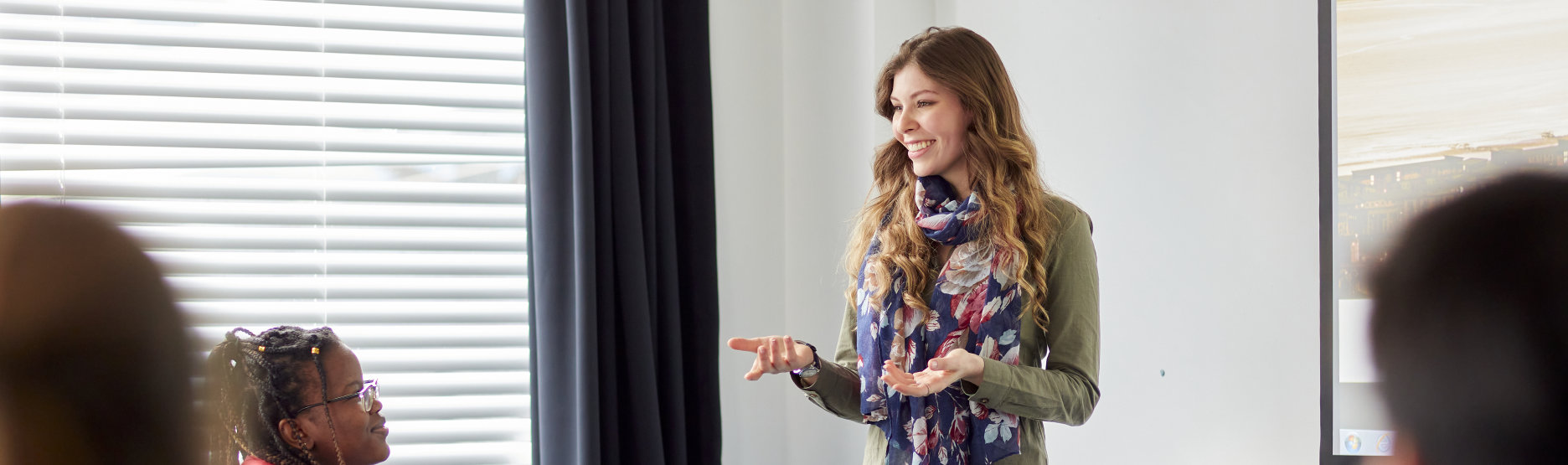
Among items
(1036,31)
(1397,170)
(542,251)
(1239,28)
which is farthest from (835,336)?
(1397,170)

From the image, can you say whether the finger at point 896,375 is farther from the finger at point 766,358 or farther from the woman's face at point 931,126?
the woman's face at point 931,126

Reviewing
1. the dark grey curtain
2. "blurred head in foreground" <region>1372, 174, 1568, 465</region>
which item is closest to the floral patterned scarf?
"blurred head in foreground" <region>1372, 174, 1568, 465</region>

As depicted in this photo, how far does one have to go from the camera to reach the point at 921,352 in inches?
54.4

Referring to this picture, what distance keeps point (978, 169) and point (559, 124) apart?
1.41m

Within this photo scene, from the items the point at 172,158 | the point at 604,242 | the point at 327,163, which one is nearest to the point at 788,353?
the point at 604,242

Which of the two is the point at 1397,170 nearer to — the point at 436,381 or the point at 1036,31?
the point at 1036,31

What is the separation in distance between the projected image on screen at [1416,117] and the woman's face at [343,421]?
138cm

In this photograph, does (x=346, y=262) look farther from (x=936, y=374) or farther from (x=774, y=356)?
(x=936, y=374)

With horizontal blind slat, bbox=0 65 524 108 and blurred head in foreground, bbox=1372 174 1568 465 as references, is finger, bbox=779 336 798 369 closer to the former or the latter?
blurred head in foreground, bbox=1372 174 1568 465

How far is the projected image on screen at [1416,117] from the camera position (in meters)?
0.99

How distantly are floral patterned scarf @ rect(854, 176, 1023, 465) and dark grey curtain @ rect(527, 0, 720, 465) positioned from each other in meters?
1.13

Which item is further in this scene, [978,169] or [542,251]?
[542,251]

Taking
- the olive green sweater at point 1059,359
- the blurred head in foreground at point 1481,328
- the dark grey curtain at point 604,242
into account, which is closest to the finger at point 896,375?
the olive green sweater at point 1059,359

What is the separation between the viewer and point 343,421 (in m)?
1.34
